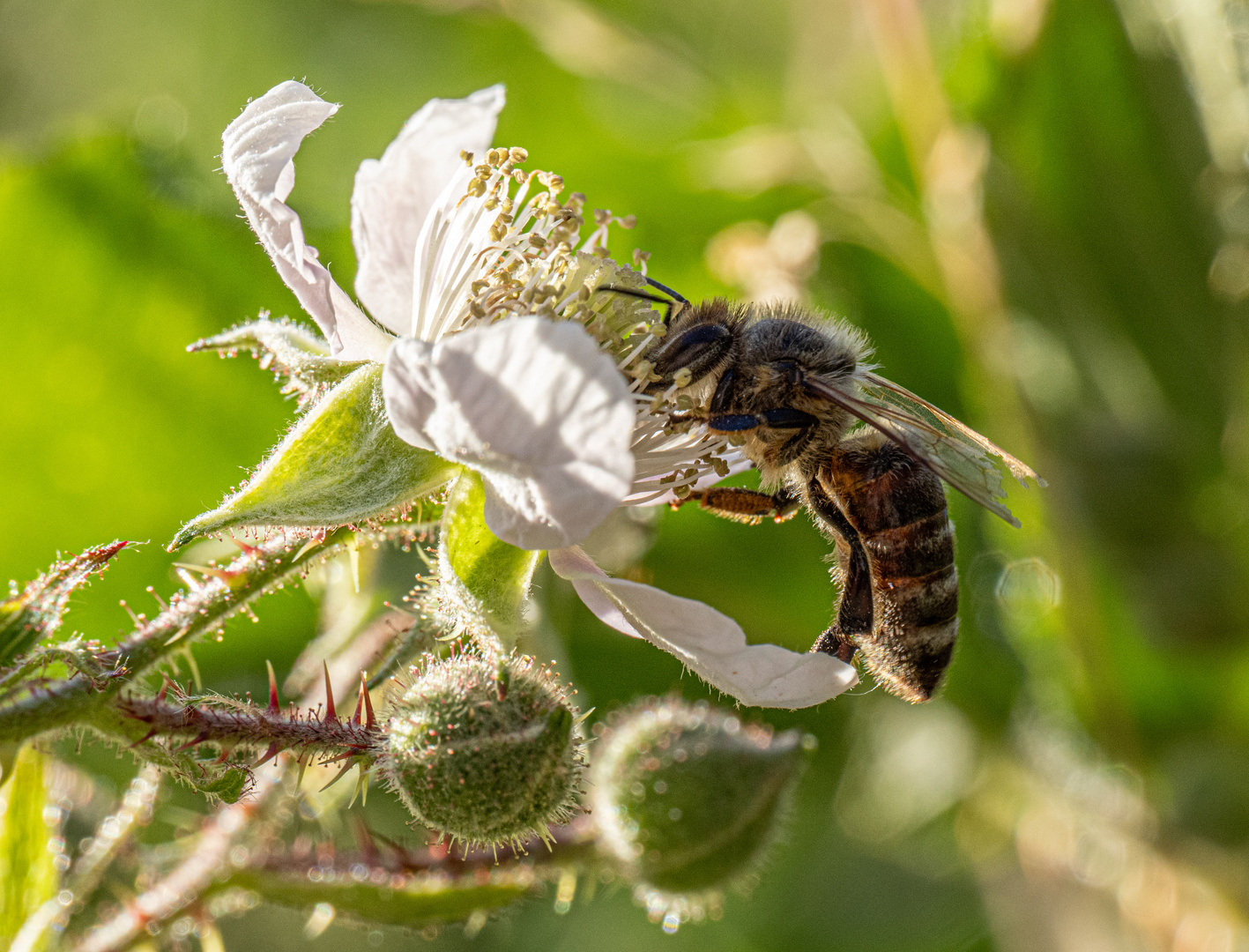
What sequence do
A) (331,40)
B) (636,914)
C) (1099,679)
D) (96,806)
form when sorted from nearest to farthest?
1. (96,806)
2. (1099,679)
3. (636,914)
4. (331,40)

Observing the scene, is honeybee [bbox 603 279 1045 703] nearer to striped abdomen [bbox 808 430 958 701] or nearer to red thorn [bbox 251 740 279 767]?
striped abdomen [bbox 808 430 958 701]

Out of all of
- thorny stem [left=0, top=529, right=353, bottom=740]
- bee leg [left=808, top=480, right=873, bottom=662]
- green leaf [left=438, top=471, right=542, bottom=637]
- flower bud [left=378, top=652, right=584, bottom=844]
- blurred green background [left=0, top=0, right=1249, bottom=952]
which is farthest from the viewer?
blurred green background [left=0, top=0, right=1249, bottom=952]

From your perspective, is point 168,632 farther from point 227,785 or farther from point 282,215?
point 282,215

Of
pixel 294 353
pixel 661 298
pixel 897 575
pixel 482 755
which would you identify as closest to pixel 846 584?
pixel 897 575

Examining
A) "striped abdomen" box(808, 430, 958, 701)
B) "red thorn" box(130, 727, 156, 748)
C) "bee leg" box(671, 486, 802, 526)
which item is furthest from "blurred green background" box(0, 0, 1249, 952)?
"red thorn" box(130, 727, 156, 748)

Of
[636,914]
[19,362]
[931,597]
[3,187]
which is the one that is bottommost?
[636,914]

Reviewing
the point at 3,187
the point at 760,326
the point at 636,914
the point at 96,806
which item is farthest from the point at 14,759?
the point at 636,914

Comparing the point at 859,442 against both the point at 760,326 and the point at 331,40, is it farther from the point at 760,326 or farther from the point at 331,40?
the point at 331,40
